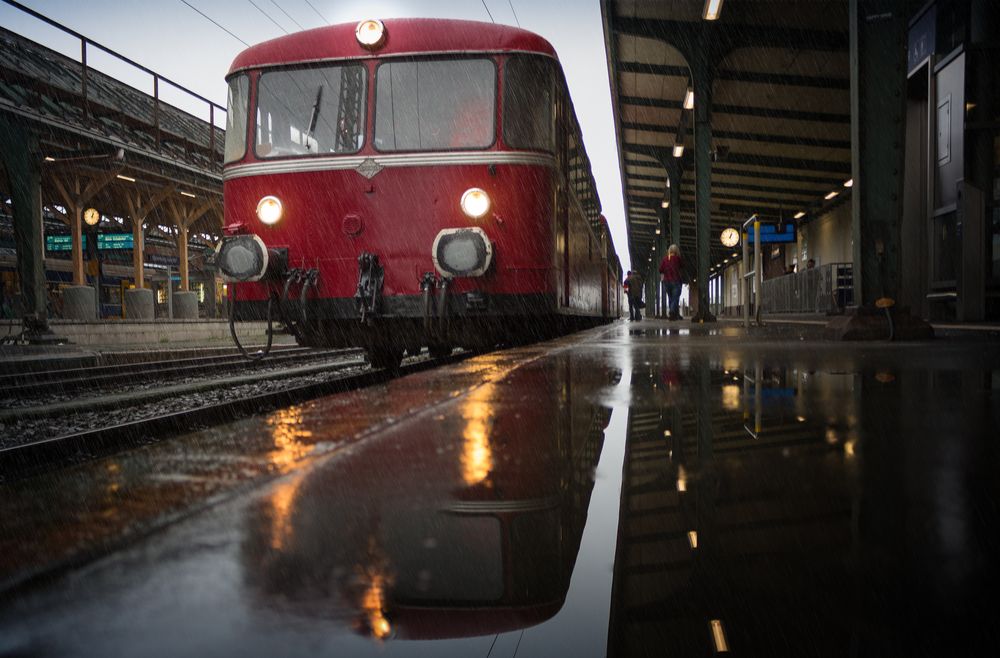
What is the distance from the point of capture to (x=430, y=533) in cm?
130

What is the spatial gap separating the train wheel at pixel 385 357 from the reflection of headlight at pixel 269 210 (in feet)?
5.60

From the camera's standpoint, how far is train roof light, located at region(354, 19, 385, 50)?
19.2 ft

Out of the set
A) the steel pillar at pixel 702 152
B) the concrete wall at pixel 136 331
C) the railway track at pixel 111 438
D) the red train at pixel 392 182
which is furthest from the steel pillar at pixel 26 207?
the steel pillar at pixel 702 152

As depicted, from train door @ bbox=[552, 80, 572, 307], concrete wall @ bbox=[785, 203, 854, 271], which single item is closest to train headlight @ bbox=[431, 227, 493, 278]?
train door @ bbox=[552, 80, 572, 307]

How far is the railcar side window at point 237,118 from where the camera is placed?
6.14 m

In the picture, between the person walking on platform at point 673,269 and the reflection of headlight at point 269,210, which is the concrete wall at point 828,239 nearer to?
the person walking on platform at point 673,269

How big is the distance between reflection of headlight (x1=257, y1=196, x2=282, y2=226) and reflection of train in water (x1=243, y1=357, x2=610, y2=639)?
3862 mm

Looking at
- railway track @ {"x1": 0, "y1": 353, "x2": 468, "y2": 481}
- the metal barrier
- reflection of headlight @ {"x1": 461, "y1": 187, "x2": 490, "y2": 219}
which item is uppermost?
reflection of headlight @ {"x1": 461, "y1": 187, "x2": 490, "y2": 219}

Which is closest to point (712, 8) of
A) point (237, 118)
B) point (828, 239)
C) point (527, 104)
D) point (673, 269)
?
point (673, 269)

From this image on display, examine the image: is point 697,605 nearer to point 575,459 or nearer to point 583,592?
point 583,592

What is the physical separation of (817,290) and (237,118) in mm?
17240

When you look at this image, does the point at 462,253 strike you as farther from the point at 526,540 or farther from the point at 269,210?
the point at 526,540

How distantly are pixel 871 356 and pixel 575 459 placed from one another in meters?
3.98

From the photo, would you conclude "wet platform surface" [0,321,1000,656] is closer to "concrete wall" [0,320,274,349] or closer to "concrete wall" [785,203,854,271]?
"concrete wall" [0,320,274,349]
